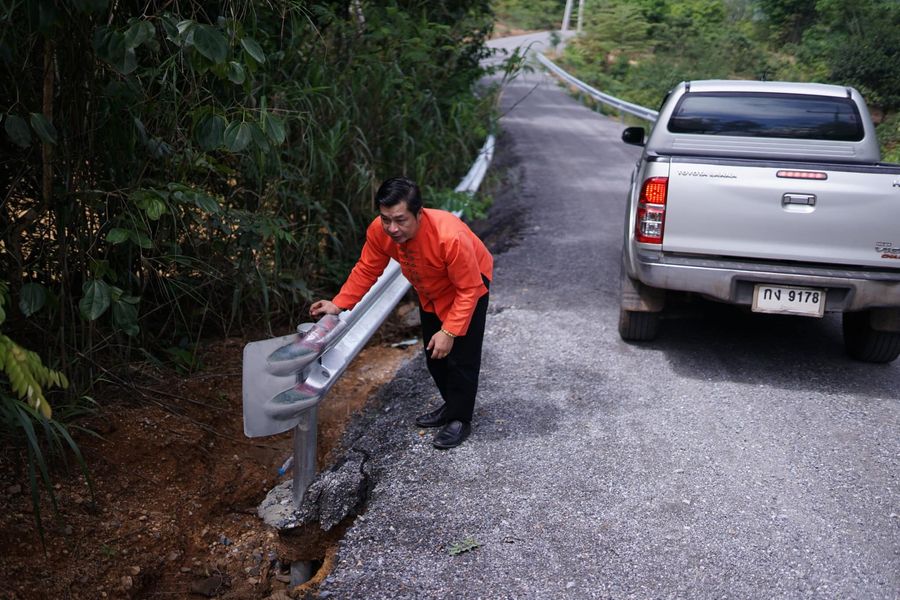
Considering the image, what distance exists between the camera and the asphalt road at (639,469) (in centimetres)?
328

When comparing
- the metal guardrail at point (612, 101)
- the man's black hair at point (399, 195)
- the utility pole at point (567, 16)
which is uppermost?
the man's black hair at point (399, 195)

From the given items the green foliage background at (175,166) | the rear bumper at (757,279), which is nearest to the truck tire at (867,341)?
the rear bumper at (757,279)

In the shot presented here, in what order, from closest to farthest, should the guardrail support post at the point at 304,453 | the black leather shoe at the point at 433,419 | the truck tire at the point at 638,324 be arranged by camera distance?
the guardrail support post at the point at 304,453
the black leather shoe at the point at 433,419
the truck tire at the point at 638,324

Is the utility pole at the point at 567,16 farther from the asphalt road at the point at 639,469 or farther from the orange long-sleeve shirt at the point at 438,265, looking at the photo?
the orange long-sleeve shirt at the point at 438,265

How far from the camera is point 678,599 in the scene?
3.12 metres

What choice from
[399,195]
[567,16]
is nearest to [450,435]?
[399,195]

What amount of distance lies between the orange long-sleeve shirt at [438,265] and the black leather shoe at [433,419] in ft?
2.07

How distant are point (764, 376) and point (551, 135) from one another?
12.4 metres

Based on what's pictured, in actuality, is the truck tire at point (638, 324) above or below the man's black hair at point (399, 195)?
below

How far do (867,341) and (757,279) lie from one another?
1.14 m

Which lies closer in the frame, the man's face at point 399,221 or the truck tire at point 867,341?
the man's face at point 399,221

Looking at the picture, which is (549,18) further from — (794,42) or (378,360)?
(378,360)

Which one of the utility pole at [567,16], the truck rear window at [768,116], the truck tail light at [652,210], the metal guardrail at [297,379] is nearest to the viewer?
the metal guardrail at [297,379]

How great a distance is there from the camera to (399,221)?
148 inches
